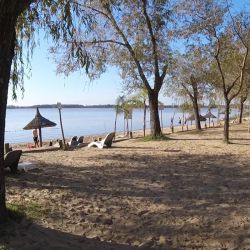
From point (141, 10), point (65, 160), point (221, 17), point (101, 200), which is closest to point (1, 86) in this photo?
point (101, 200)

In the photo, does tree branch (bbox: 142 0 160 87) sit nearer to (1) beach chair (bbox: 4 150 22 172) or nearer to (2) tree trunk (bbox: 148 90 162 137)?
(2) tree trunk (bbox: 148 90 162 137)

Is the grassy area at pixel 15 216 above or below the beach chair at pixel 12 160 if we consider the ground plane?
below

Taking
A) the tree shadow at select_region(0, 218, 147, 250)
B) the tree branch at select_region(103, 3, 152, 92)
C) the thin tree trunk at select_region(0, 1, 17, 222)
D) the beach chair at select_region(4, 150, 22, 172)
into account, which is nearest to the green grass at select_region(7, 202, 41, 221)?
the tree shadow at select_region(0, 218, 147, 250)

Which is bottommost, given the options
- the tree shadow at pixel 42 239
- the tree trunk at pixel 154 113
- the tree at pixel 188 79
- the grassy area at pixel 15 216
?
the tree shadow at pixel 42 239

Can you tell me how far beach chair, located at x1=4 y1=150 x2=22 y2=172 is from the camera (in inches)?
402

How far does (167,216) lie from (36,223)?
6.78 feet

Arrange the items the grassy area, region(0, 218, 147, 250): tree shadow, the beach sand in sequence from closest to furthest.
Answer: region(0, 218, 147, 250): tree shadow, the grassy area, the beach sand

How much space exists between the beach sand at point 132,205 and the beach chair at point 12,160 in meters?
0.24

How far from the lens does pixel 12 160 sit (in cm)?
1039

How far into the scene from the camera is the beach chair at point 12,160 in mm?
10219

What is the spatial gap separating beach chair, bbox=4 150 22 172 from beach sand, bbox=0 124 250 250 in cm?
24

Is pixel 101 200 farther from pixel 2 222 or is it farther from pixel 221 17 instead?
pixel 221 17

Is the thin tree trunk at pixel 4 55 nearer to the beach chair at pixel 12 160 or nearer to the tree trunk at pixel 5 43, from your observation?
the tree trunk at pixel 5 43

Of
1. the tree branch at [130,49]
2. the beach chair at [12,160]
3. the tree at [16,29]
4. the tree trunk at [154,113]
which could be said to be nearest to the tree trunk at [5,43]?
the tree at [16,29]
